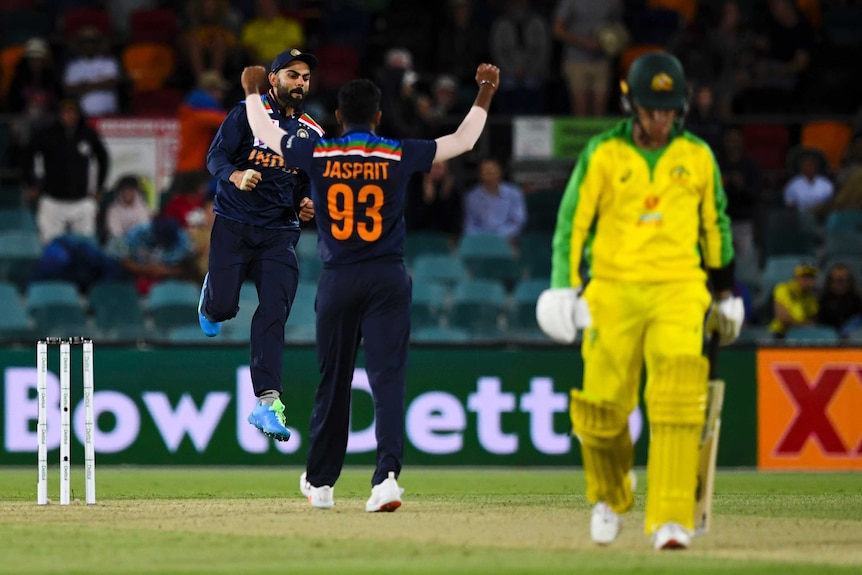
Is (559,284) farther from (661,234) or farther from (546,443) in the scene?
(546,443)

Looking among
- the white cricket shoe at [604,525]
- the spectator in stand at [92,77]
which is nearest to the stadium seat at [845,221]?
the spectator in stand at [92,77]

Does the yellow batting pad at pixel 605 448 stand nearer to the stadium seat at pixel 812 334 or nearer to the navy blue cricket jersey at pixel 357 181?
the navy blue cricket jersey at pixel 357 181

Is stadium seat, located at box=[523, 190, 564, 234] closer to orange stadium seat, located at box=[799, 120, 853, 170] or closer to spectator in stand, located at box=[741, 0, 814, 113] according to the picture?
spectator in stand, located at box=[741, 0, 814, 113]

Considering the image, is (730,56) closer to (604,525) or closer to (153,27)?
(153,27)

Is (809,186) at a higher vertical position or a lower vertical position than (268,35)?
lower

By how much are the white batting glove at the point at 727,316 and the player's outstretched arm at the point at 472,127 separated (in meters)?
1.85

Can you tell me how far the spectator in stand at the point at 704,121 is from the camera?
18.5m

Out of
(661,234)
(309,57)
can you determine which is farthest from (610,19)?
(661,234)

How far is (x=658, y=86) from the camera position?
311 inches

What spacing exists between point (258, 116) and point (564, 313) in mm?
2613

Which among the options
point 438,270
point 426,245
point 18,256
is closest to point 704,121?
point 426,245

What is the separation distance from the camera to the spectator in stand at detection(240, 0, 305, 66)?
786 inches

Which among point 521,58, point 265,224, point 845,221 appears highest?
point 521,58

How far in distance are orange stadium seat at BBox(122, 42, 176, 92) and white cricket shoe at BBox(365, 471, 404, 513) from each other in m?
11.5
